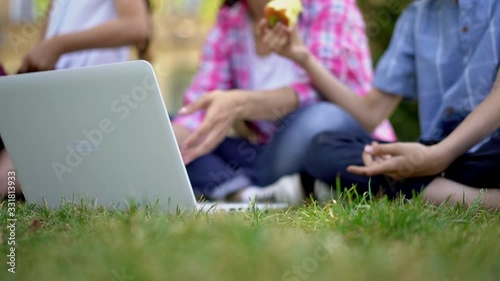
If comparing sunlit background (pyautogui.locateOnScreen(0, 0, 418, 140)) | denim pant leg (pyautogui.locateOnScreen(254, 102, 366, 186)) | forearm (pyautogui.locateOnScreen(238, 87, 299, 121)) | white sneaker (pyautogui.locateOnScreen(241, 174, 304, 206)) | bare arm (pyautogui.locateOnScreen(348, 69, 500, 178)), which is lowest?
sunlit background (pyautogui.locateOnScreen(0, 0, 418, 140))

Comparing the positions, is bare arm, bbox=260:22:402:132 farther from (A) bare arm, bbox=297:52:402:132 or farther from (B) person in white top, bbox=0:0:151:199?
(B) person in white top, bbox=0:0:151:199

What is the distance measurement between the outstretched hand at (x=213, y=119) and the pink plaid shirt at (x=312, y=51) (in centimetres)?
30

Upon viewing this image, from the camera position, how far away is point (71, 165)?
6.07 feet

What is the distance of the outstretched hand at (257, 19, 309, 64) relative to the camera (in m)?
2.54

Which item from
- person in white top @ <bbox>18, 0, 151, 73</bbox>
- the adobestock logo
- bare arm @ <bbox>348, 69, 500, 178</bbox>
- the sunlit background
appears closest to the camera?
the adobestock logo

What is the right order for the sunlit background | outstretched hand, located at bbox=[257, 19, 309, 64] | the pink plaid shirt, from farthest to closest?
the sunlit background
the pink plaid shirt
outstretched hand, located at bbox=[257, 19, 309, 64]

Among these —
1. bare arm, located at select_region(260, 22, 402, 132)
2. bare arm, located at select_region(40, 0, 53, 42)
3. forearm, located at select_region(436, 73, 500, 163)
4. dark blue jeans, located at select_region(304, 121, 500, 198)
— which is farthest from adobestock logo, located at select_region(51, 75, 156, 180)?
bare arm, located at select_region(40, 0, 53, 42)

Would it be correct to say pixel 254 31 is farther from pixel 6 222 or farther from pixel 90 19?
pixel 6 222

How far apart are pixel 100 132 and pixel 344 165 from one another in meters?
0.82

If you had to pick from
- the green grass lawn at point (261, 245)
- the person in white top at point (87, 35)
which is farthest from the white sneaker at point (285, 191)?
the green grass lawn at point (261, 245)

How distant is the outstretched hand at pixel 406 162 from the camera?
203 cm

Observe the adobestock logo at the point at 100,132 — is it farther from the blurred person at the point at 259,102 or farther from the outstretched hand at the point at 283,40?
the outstretched hand at the point at 283,40

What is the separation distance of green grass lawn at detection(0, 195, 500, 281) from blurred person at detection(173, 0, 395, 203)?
0.91 m

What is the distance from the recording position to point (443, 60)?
8.04 ft
